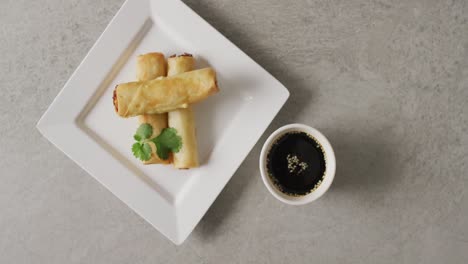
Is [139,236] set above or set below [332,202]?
below

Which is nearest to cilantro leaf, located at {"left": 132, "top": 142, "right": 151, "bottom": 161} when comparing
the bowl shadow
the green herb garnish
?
the green herb garnish

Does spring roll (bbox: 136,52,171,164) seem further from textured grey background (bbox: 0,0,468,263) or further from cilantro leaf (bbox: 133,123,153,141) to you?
textured grey background (bbox: 0,0,468,263)

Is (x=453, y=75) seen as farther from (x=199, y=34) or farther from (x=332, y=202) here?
(x=199, y=34)

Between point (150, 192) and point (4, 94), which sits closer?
point (150, 192)

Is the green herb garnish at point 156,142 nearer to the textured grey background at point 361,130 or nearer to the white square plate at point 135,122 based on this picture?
the white square plate at point 135,122

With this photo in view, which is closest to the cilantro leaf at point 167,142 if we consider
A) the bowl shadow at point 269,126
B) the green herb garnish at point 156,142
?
the green herb garnish at point 156,142

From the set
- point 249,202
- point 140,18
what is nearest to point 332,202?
point 249,202
